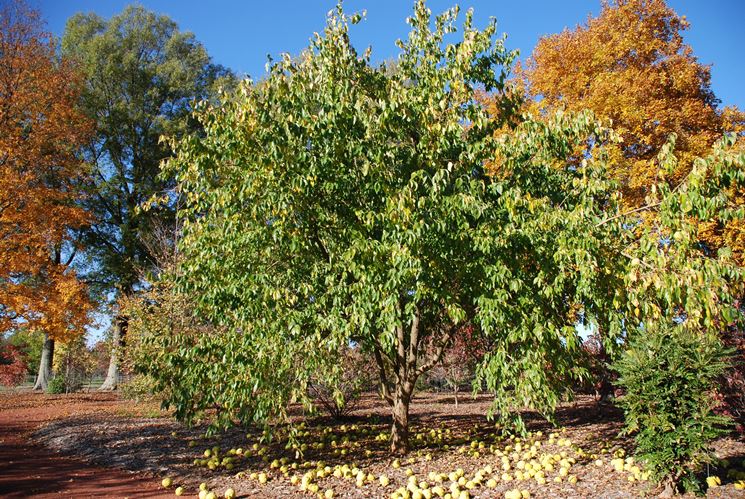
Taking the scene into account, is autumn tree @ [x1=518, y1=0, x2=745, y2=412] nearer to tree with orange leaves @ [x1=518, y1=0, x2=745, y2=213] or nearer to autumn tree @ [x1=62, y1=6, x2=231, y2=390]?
tree with orange leaves @ [x1=518, y1=0, x2=745, y2=213]

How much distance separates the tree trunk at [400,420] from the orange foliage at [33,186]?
10.5 metres

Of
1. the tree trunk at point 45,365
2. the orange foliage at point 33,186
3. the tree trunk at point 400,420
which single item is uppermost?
the orange foliage at point 33,186

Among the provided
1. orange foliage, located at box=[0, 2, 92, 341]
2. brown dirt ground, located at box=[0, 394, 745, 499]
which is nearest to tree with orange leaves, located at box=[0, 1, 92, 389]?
orange foliage, located at box=[0, 2, 92, 341]

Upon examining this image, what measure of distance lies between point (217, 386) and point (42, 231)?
32.3 feet

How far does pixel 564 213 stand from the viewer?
17.1 ft

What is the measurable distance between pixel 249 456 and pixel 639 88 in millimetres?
12924

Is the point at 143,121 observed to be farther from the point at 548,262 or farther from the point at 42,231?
the point at 548,262

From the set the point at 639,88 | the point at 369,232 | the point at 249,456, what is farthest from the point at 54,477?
the point at 639,88

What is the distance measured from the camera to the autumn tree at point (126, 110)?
2177 centimetres

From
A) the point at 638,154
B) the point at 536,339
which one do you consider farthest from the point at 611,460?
the point at 638,154

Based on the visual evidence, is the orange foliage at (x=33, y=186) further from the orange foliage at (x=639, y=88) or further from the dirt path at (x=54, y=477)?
the orange foliage at (x=639, y=88)

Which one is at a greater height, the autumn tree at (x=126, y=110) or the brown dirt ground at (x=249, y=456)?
the autumn tree at (x=126, y=110)

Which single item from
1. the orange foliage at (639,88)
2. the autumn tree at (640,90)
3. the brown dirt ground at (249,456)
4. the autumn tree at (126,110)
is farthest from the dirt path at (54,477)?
the autumn tree at (126,110)

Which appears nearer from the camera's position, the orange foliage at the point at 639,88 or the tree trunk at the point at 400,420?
the tree trunk at the point at 400,420
